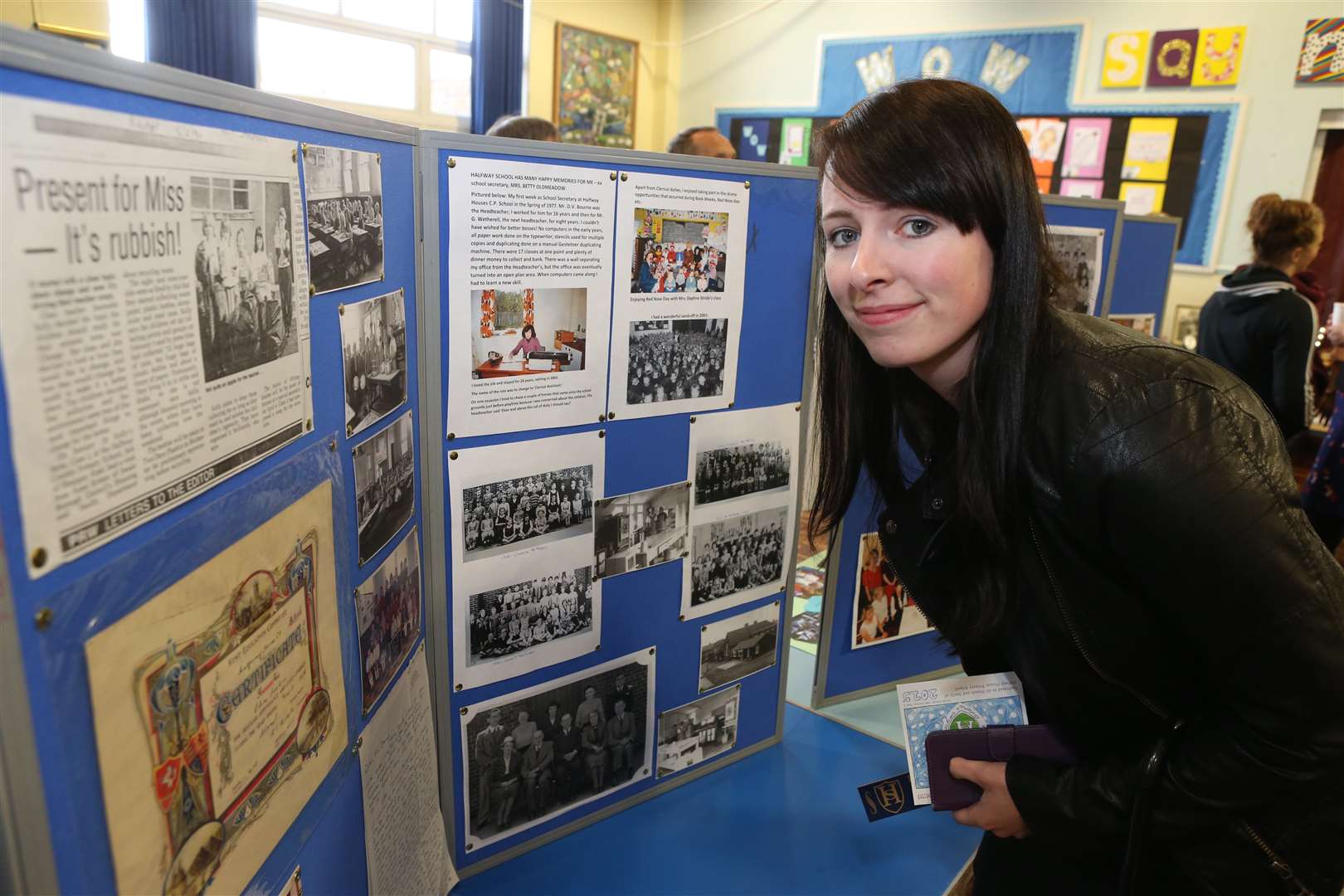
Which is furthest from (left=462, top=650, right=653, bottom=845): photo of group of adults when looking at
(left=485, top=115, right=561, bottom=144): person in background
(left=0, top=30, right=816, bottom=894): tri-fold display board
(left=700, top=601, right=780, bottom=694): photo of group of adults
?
(left=485, top=115, right=561, bottom=144): person in background

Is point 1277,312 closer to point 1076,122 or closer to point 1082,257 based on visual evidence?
point 1082,257

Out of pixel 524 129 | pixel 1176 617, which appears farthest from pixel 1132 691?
pixel 524 129

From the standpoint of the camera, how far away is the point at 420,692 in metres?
1.28

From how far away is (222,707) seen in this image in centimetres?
71

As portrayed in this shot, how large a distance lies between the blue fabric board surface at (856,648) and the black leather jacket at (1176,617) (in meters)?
0.94

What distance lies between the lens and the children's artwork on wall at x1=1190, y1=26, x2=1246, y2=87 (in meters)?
4.78

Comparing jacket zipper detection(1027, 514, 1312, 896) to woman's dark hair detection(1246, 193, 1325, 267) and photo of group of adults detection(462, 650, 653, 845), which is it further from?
woman's dark hair detection(1246, 193, 1325, 267)

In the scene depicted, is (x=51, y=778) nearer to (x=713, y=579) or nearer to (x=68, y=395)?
(x=68, y=395)

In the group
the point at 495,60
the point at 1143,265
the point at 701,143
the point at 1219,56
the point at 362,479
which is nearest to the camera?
the point at 362,479

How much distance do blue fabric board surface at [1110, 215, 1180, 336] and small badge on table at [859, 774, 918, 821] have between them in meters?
Answer: 1.73

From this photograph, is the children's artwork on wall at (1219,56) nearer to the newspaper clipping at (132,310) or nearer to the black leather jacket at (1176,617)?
the black leather jacket at (1176,617)

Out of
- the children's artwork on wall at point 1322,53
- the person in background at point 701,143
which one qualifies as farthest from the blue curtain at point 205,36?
the children's artwork on wall at point 1322,53

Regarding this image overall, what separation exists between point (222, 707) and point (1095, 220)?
90.1 inches

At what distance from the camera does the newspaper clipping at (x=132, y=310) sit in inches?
→ 19.1
